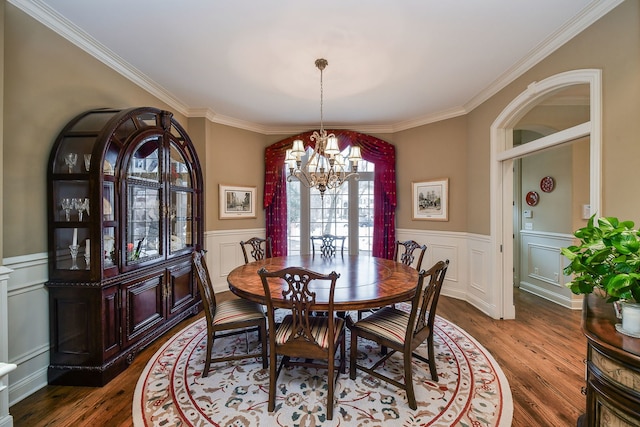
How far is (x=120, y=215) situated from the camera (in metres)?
2.28

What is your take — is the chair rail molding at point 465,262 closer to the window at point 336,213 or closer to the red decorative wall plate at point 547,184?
the window at point 336,213

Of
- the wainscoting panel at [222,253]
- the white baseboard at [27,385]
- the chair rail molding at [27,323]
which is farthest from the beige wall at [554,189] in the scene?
the white baseboard at [27,385]

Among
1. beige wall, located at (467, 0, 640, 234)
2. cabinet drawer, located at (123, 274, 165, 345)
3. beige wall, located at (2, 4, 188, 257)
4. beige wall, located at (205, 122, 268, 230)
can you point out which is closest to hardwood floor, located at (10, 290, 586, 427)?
cabinet drawer, located at (123, 274, 165, 345)

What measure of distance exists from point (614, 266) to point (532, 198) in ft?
12.6

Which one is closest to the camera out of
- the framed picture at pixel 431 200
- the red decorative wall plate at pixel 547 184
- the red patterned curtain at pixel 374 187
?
the red decorative wall plate at pixel 547 184

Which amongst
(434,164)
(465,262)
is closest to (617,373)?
(465,262)

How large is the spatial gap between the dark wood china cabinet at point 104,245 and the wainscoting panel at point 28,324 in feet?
0.17

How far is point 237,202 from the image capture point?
452 centimetres

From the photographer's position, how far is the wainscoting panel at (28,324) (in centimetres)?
186

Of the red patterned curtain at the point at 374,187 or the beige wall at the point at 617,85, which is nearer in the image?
the beige wall at the point at 617,85

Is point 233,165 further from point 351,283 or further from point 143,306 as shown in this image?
point 351,283

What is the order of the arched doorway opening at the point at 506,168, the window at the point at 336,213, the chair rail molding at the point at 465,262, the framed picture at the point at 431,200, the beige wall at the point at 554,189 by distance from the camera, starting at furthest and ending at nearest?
the window at the point at 336,213, the framed picture at the point at 431,200, the beige wall at the point at 554,189, the chair rail molding at the point at 465,262, the arched doorway opening at the point at 506,168

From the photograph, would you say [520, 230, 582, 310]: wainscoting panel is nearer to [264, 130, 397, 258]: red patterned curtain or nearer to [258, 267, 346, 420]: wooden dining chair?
[264, 130, 397, 258]: red patterned curtain

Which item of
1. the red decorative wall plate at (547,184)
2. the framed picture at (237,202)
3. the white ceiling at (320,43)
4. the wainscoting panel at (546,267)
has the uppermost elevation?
the white ceiling at (320,43)
